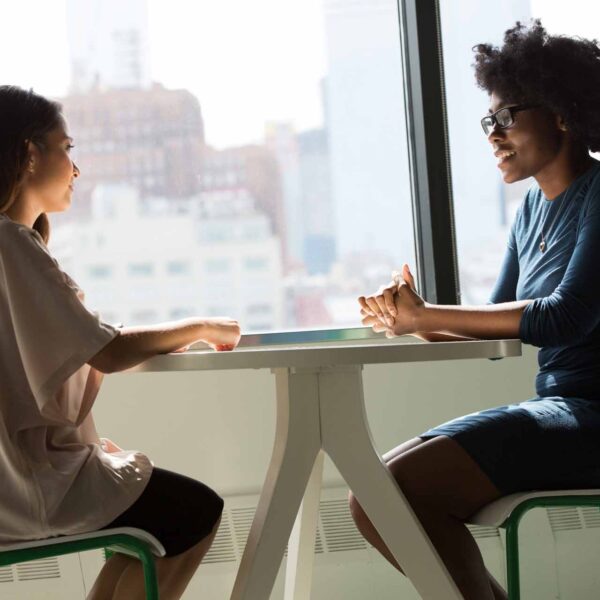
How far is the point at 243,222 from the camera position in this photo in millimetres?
2826

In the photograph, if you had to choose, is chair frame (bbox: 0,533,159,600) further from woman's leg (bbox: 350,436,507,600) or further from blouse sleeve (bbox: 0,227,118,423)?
woman's leg (bbox: 350,436,507,600)

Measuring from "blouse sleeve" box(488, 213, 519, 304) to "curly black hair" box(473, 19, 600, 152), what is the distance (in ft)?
1.03

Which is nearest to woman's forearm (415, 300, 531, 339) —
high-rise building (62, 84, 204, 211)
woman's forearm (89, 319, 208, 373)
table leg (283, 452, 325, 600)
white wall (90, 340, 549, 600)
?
table leg (283, 452, 325, 600)

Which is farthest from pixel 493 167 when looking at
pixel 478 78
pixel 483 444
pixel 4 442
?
pixel 4 442

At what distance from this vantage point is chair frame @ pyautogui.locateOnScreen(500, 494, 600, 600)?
1.65 metres

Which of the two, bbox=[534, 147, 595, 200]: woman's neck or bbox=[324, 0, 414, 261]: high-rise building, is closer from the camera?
bbox=[534, 147, 595, 200]: woman's neck

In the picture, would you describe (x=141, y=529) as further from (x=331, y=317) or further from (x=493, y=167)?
(x=493, y=167)

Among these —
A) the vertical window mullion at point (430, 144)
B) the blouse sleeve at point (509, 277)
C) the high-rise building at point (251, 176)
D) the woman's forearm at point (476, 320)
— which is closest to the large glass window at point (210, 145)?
the high-rise building at point (251, 176)

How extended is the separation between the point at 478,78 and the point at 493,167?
74 cm

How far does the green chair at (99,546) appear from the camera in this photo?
1518 mm

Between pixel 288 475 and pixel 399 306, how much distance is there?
0.43 meters

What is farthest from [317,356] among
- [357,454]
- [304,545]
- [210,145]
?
[210,145]

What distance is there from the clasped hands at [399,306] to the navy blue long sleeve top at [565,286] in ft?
0.66

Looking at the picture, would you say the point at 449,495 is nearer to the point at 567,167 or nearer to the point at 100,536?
the point at 100,536
